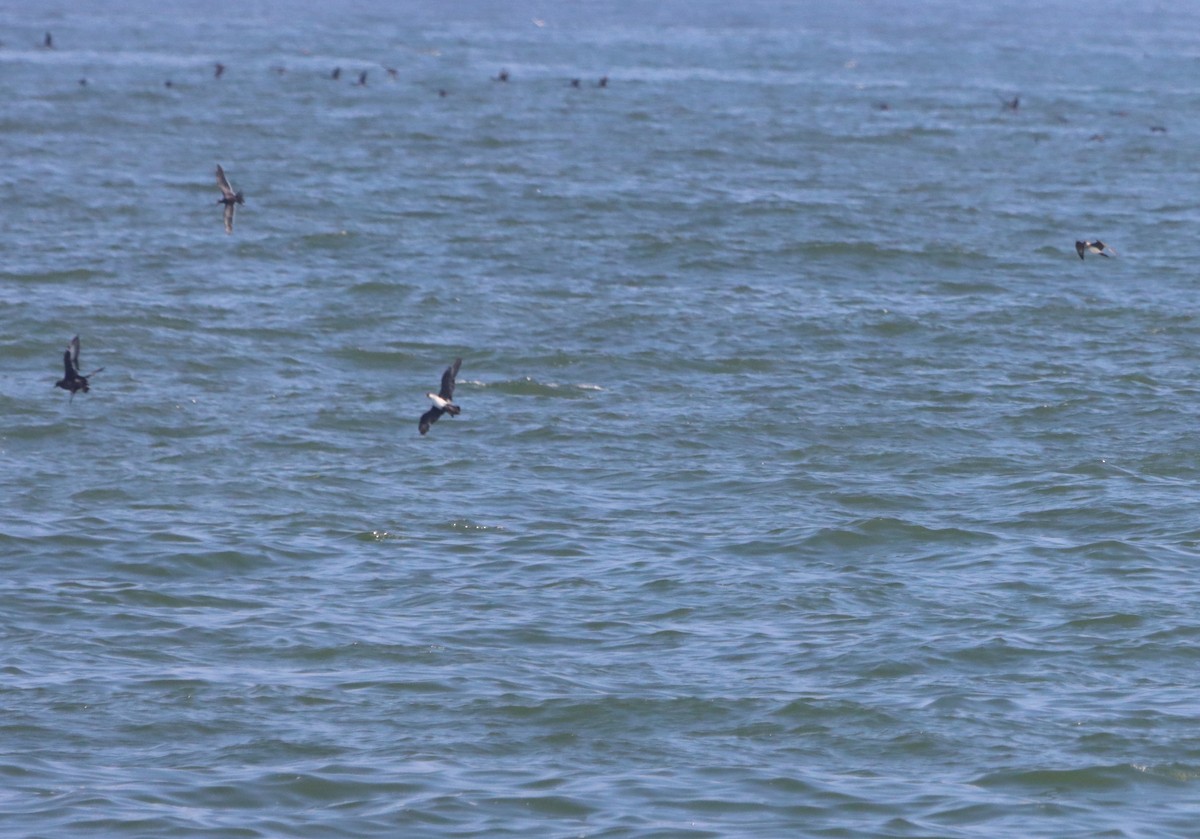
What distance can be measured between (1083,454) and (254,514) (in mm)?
8439

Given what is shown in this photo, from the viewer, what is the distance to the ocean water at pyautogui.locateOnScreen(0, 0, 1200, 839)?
42.3 feet

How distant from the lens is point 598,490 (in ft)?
62.0

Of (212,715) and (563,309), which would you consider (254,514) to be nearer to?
(212,715)

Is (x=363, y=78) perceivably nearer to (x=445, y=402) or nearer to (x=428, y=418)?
(x=428, y=418)

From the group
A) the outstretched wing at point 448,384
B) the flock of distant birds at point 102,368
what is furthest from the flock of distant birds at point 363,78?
the outstretched wing at point 448,384

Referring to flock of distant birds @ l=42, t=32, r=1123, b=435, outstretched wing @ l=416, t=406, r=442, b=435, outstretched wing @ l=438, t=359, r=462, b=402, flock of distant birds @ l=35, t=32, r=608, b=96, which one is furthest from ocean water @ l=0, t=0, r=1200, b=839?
flock of distant birds @ l=35, t=32, r=608, b=96

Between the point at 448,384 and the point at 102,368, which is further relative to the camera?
the point at 102,368

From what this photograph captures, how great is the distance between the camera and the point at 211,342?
952 inches

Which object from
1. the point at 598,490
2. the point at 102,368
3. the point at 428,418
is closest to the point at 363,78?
A: the point at 102,368

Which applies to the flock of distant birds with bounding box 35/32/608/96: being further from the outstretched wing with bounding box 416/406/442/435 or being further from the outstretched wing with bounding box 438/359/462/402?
the outstretched wing with bounding box 438/359/462/402

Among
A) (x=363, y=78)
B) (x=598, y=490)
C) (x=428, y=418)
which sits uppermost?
(x=363, y=78)

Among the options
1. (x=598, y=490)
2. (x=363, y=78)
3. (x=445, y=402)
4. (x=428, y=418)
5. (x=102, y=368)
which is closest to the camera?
(x=445, y=402)

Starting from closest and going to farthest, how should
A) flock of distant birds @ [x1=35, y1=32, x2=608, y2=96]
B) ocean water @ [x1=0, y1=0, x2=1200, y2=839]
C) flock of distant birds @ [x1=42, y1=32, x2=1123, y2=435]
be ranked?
ocean water @ [x1=0, y1=0, x2=1200, y2=839], flock of distant birds @ [x1=42, y1=32, x2=1123, y2=435], flock of distant birds @ [x1=35, y1=32, x2=608, y2=96]

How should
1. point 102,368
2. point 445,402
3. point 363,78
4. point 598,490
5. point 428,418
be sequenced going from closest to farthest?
point 445,402, point 428,418, point 598,490, point 102,368, point 363,78
